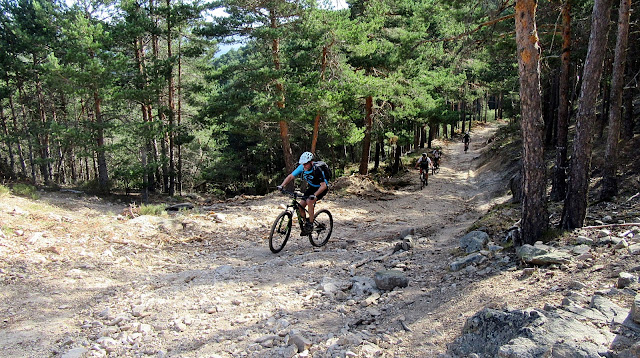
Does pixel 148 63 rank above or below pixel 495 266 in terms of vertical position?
above

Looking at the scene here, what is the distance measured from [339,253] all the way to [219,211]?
5825 millimetres

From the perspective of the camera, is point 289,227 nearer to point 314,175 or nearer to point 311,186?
point 311,186

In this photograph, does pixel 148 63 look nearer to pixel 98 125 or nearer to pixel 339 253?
pixel 98 125

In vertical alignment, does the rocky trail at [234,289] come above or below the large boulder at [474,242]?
below

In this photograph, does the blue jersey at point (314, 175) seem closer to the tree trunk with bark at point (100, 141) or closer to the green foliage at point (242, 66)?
the green foliage at point (242, 66)

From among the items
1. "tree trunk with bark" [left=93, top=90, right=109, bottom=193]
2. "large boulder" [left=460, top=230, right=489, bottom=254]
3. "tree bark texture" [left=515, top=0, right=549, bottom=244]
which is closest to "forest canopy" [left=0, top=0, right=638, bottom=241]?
"tree trunk with bark" [left=93, top=90, right=109, bottom=193]

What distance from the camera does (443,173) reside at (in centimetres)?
2502

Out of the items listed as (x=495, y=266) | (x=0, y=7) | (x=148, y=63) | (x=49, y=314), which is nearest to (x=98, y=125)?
(x=148, y=63)

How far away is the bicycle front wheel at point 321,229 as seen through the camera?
8492 millimetres

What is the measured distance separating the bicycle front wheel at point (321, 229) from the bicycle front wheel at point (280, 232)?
62 cm

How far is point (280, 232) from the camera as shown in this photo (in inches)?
319

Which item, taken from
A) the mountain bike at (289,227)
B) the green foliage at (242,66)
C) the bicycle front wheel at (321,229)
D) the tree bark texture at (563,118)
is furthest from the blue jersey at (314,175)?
the tree bark texture at (563,118)

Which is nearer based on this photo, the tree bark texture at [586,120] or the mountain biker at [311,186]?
the tree bark texture at [586,120]

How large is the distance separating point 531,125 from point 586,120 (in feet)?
3.87
